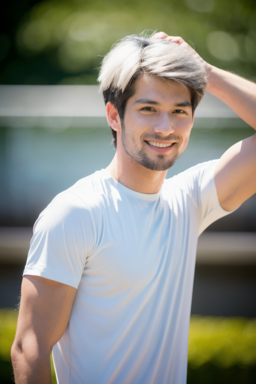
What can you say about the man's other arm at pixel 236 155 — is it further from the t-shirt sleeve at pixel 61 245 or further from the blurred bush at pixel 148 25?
the blurred bush at pixel 148 25

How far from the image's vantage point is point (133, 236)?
5.88ft

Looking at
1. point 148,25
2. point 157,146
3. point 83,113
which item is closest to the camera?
point 157,146

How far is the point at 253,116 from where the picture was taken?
6.95ft

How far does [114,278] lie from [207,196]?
0.77 metres

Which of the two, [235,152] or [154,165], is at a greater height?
[235,152]

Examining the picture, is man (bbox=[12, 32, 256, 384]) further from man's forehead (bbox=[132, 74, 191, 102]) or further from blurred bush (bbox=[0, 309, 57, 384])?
blurred bush (bbox=[0, 309, 57, 384])

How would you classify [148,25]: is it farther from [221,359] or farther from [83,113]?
[221,359]

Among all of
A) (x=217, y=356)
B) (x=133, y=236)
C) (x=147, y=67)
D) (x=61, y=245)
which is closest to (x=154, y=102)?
(x=147, y=67)

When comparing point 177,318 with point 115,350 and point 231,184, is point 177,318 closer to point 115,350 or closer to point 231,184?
point 115,350

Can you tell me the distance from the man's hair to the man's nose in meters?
0.19

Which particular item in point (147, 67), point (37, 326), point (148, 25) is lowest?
point (37, 326)

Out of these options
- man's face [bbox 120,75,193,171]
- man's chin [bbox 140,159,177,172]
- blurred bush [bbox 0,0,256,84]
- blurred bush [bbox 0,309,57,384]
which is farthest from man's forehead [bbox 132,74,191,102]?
blurred bush [bbox 0,0,256,84]

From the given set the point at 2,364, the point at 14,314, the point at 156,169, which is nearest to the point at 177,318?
the point at 156,169

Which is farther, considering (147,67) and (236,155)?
(236,155)
